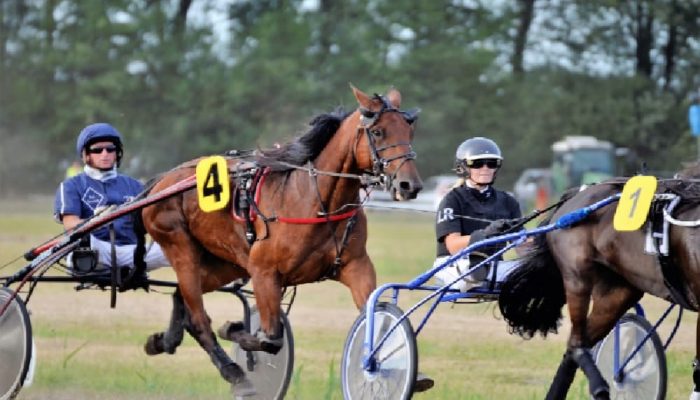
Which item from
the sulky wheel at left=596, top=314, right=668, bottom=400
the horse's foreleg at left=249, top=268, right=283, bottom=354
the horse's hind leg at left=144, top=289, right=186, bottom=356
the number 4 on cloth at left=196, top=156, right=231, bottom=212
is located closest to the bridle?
the horse's foreleg at left=249, top=268, right=283, bottom=354

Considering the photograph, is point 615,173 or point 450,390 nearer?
point 450,390

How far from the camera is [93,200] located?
7.75 m

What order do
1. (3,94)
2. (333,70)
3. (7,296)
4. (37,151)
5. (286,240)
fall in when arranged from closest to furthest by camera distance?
(286,240)
(7,296)
(3,94)
(37,151)
(333,70)

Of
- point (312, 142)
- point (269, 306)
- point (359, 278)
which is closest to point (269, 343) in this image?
point (269, 306)

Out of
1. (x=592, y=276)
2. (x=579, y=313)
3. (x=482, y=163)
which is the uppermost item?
(x=482, y=163)

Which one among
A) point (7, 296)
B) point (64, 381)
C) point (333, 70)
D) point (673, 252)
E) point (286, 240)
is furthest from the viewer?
point (333, 70)

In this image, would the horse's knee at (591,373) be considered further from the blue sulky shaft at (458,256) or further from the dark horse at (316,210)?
the dark horse at (316,210)

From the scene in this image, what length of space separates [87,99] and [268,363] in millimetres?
29381

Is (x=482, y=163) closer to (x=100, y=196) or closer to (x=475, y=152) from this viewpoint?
(x=475, y=152)

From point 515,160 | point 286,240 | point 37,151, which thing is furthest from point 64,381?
point 515,160

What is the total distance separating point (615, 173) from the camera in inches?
1462

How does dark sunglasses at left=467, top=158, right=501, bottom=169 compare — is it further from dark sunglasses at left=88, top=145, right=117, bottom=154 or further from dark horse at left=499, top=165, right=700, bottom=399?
dark sunglasses at left=88, top=145, right=117, bottom=154

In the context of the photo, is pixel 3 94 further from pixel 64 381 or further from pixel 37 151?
pixel 64 381

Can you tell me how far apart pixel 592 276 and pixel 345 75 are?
1270 inches
